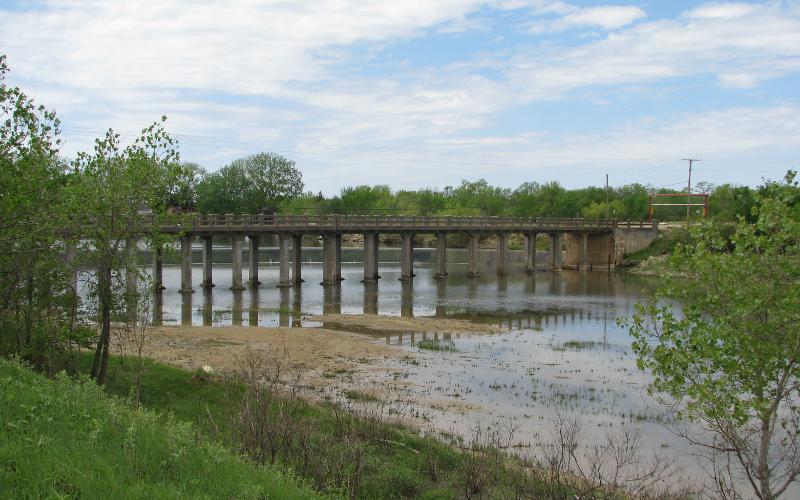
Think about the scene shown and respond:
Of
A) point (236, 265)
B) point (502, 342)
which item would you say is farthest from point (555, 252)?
point (502, 342)

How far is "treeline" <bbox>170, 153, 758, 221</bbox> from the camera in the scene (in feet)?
379

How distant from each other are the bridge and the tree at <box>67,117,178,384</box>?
49.3 ft

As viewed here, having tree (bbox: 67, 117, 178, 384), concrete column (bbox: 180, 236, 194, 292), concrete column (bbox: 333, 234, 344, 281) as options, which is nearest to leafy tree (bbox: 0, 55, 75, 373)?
tree (bbox: 67, 117, 178, 384)

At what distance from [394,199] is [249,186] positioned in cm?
4019

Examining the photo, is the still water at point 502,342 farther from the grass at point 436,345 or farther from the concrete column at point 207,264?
the concrete column at point 207,264

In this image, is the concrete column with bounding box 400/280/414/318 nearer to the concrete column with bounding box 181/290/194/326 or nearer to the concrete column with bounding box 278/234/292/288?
the concrete column with bounding box 278/234/292/288

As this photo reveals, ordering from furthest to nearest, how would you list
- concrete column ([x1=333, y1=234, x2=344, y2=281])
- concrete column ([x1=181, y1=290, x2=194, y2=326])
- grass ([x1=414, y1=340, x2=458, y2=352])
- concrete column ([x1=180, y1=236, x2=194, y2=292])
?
concrete column ([x1=333, y1=234, x2=344, y2=281])
concrete column ([x1=180, y1=236, x2=194, y2=292])
concrete column ([x1=181, y1=290, x2=194, y2=326])
grass ([x1=414, y1=340, x2=458, y2=352])

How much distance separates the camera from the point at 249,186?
4658 inches

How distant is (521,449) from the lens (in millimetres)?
15758

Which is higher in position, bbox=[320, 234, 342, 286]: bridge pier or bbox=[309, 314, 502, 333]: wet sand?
bbox=[320, 234, 342, 286]: bridge pier

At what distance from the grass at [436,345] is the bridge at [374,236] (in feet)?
41.5

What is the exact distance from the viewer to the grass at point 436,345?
1119 inches

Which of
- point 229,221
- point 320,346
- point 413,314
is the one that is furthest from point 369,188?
point 320,346

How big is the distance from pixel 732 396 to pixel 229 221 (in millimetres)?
40569
